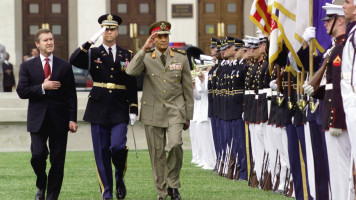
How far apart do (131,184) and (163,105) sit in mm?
3263

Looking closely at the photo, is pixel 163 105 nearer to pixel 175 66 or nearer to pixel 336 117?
pixel 175 66

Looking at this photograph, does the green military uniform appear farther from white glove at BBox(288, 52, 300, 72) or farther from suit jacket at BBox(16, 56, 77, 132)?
white glove at BBox(288, 52, 300, 72)

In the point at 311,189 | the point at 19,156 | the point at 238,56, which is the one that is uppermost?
the point at 238,56

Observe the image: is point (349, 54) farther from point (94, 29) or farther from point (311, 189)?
point (94, 29)

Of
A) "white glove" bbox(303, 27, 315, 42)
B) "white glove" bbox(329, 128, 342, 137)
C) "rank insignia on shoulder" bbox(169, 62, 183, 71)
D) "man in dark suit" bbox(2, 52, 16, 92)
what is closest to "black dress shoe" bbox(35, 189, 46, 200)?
"rank insignia on shoulder" bbox(169, 62, 183, 71)

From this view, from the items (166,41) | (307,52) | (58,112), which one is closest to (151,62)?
(166,41)

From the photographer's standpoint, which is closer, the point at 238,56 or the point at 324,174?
the point at 324,174

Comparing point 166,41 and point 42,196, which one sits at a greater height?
point 166,41

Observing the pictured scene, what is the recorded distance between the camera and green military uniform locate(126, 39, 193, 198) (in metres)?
14.0

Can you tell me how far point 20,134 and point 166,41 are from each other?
13.7m

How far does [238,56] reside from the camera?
697 inches

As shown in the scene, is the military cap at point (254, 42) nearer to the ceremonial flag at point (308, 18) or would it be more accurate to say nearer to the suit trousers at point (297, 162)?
the suit trousers at point (297, 162)

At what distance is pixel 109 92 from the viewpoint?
14.3m

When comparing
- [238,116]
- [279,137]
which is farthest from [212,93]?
[279,137]
